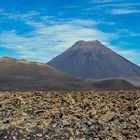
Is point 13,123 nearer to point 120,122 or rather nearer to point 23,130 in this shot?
point 23,130

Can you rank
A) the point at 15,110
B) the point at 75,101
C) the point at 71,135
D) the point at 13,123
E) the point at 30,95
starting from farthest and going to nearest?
the point at 30,95 < the point at 75,101 < the point at 15,110 < the point at 13,123 < the point at 71,135

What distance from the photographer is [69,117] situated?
21828mm

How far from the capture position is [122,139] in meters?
20.1

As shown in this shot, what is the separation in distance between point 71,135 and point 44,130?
1.36 meters

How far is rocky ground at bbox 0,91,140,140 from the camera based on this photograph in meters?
20.3

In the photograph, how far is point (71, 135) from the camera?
20.0m

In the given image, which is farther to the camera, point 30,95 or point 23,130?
point 30,95

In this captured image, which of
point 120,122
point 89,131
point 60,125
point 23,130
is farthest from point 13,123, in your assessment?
point 120,122

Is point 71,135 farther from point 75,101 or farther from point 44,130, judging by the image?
point 75,101

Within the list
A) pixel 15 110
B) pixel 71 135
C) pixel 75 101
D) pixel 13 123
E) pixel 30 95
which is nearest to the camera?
pixel 71 135

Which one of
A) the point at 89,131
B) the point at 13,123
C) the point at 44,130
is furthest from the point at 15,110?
the point at 89,131

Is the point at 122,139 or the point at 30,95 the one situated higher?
the point at 30,95

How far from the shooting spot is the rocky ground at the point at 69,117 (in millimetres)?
20281

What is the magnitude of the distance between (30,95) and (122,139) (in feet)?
27.4
